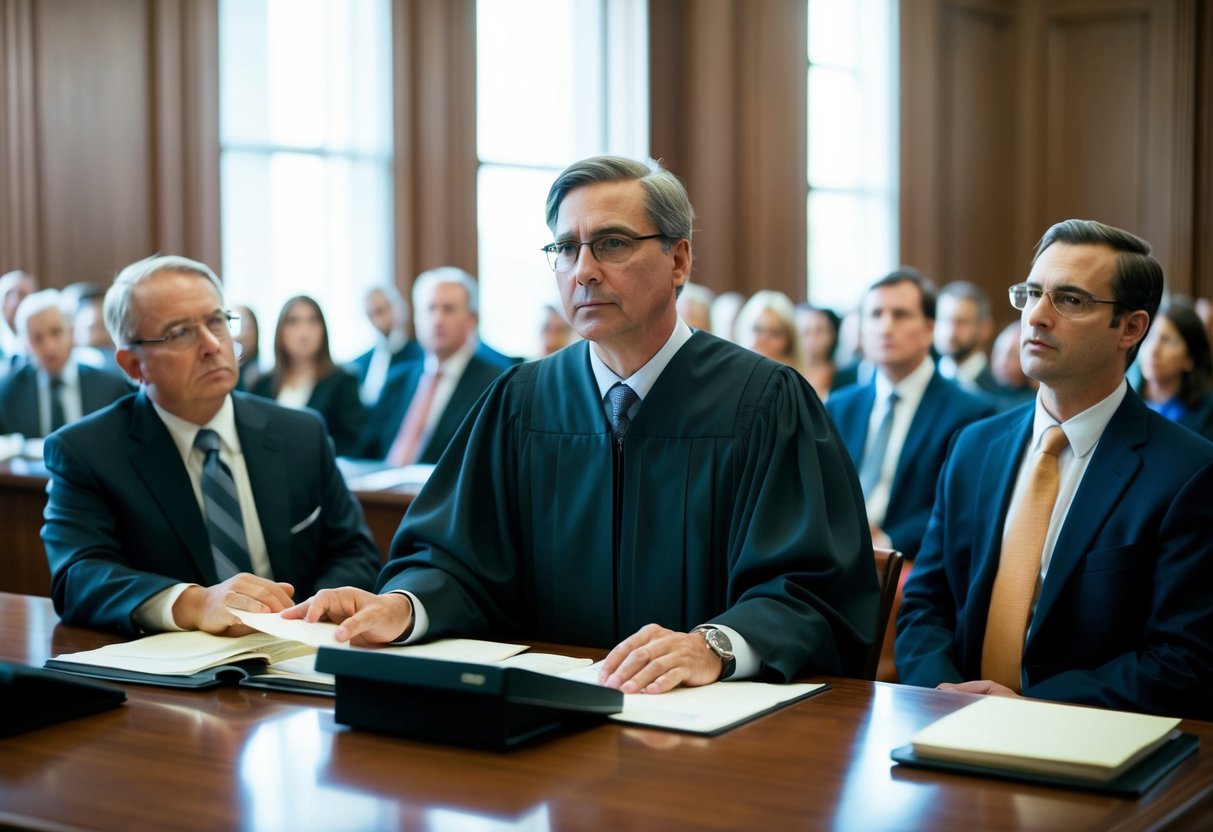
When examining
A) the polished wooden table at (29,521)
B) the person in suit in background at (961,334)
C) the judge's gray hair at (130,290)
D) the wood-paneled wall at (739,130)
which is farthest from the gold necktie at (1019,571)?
the wood-paneled wall at (739,130)

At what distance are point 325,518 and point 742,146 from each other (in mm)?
9406

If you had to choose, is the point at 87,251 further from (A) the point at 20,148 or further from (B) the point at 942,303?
(B) the point at 942,303

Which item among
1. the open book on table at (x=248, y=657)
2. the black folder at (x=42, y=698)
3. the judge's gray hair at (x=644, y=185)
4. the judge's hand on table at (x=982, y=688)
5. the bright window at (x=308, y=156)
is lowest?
the judge's hand on table at (x=982, y=688)

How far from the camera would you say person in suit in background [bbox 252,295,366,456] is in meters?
7.34

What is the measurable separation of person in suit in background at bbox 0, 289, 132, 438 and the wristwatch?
5.25 meters

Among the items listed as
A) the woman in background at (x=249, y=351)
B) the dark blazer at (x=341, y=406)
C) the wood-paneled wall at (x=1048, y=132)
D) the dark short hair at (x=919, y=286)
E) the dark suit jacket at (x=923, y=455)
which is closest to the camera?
the dark suit jacket at (x=923, y=455)

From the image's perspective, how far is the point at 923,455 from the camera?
5230 millimetres

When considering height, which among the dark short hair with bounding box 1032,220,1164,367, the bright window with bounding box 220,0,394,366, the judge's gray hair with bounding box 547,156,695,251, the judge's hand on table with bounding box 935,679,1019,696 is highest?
the bright window with bounding box 220,0,394,366

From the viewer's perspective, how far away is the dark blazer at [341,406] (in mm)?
7301

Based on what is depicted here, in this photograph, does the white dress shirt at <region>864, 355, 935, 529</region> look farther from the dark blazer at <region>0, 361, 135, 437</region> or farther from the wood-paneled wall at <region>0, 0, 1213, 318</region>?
the wood-paneled wall at <region>0, 0, 1213, 318</region>

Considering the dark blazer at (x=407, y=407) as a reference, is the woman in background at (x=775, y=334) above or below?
above

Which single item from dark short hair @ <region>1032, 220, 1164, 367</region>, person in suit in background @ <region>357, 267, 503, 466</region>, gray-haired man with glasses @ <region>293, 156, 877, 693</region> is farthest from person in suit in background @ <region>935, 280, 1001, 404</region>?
gray-haired man with glasses @ <region>293, 156, 877, 693</region>

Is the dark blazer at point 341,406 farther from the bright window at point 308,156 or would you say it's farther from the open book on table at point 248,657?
the open book on table at point 248,657

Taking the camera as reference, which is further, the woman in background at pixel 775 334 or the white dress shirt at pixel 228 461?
the woman in background at pixel 775 334
